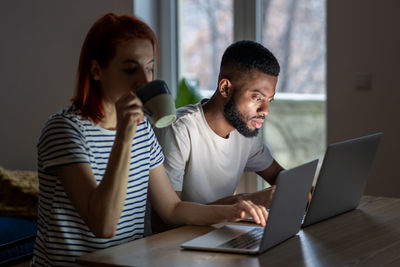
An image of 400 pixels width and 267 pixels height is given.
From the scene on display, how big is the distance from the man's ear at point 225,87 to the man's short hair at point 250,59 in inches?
2.1

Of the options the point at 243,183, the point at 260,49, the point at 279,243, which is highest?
the point at 260,49

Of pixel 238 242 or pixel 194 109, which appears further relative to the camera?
pixel 194 109

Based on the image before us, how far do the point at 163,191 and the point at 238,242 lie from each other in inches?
14.7

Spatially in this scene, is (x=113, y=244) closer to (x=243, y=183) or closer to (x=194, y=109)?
(x=194, y=109)

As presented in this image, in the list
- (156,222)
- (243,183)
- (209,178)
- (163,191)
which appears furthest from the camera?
(243,183)

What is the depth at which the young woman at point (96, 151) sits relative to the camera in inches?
60.6

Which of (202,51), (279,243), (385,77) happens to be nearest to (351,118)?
(385,77)

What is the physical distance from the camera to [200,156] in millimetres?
2312

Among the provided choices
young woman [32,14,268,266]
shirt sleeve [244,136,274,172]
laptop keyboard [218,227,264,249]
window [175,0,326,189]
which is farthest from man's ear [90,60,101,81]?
window [175,0,326,189]

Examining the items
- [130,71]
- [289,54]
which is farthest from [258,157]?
[289,54]

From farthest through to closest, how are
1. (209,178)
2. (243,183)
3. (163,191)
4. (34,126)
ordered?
(34,126) → (243,183) → (209,178) → (163,191)

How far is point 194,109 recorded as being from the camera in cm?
238

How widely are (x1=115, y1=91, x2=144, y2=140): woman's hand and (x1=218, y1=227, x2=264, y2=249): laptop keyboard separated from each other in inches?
15.8

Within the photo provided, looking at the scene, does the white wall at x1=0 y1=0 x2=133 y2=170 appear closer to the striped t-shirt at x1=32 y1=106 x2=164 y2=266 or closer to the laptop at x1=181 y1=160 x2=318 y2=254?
the striped t-shirt at x1=32 y1=106 x2=164 y2=266
